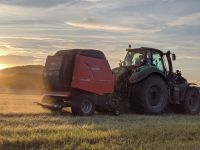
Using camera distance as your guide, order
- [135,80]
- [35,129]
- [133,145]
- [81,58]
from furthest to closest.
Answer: [135,80] < [81,58] < [35,129] < [133,145]

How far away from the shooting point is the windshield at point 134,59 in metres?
18.6

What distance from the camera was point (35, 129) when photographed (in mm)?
11211

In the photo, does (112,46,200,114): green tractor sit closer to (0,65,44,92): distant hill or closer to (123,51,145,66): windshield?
(123,51,145,66): windshield

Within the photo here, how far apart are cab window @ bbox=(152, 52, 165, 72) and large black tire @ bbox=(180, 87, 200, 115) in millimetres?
1456

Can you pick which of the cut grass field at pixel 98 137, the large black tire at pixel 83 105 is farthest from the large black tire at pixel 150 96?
the cut grass field at pixel 98 137

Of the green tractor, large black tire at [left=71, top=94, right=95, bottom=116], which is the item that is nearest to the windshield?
the green tractor

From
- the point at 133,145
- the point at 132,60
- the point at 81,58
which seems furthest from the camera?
the point at 132,60

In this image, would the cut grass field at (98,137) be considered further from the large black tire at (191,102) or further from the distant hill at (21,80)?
the distant hill at (21,80)

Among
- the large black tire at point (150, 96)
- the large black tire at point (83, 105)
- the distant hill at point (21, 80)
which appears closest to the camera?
the large black tire at point (83, 105)

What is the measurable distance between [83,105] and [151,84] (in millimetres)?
2968

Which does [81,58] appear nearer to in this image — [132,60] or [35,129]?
[132,60]

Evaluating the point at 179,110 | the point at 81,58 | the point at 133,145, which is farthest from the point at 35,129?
the point at 179,110

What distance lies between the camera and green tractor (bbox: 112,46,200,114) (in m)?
17.9

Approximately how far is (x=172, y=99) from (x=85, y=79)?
13.8 ft
